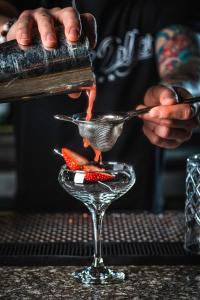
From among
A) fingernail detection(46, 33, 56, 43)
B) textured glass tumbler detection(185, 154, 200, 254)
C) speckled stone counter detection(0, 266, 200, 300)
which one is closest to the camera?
speckled stone counter detection(0, 266, 200, 300)

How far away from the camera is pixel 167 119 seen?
172 cm

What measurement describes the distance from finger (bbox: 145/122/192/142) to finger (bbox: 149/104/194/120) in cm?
7

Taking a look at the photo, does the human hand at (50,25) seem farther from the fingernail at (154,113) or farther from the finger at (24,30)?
the fingernail at (154,113)

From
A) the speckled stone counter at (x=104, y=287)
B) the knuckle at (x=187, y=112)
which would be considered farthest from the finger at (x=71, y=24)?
the speckled stone counter at (x=104, y=287)

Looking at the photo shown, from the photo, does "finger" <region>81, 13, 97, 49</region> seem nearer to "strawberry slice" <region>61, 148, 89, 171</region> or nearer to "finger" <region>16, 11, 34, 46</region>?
"finger" <region>16, 11, 34, 46</region>

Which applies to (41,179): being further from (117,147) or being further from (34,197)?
(117,147)

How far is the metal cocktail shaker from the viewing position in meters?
1.41

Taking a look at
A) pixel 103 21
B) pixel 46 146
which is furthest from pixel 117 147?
pixel 103 21

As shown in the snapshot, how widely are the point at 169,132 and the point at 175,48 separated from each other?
68 centimetres

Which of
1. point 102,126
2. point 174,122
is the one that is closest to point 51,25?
point 102,126

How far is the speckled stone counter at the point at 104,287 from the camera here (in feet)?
4.19

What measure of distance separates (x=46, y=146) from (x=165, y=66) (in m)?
0.57

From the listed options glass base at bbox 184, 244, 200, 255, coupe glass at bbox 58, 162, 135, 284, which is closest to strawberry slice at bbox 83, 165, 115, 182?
coupe glass at bbox 58, 162, 135, 284

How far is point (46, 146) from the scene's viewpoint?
95.8 inches
